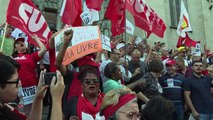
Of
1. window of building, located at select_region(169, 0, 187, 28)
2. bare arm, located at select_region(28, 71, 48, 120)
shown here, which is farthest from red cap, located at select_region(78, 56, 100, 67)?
window of building, located at select_region(169, 0, 187, 28)

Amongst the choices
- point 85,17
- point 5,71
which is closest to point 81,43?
point 85,17

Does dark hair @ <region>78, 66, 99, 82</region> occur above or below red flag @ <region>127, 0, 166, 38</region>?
below

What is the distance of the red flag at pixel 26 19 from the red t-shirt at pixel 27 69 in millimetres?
315

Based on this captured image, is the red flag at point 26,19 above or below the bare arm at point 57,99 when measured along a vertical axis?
above

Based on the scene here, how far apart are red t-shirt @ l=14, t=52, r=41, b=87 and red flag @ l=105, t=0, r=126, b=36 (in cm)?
260

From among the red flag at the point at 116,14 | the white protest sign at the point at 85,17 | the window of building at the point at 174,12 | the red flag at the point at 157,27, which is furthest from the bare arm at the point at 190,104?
the window of building at the point at 174,12

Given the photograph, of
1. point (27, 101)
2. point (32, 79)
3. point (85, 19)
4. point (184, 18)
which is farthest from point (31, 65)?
point (184, 18)

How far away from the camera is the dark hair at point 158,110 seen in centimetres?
358

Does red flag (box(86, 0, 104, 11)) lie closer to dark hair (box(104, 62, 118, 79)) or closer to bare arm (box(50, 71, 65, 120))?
dark hair (box(104, 62, 118, 79))

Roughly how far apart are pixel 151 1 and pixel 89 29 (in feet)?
47.7

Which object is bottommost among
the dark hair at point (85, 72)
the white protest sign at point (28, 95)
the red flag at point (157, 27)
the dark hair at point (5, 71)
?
the white protest sign at point (28, 95)

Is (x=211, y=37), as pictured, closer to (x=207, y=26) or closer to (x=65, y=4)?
(x=207, y=26)

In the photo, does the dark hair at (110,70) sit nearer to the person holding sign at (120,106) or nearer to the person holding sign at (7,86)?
the person holding sign at (120,106)

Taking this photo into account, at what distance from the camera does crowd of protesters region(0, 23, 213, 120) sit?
285cm
